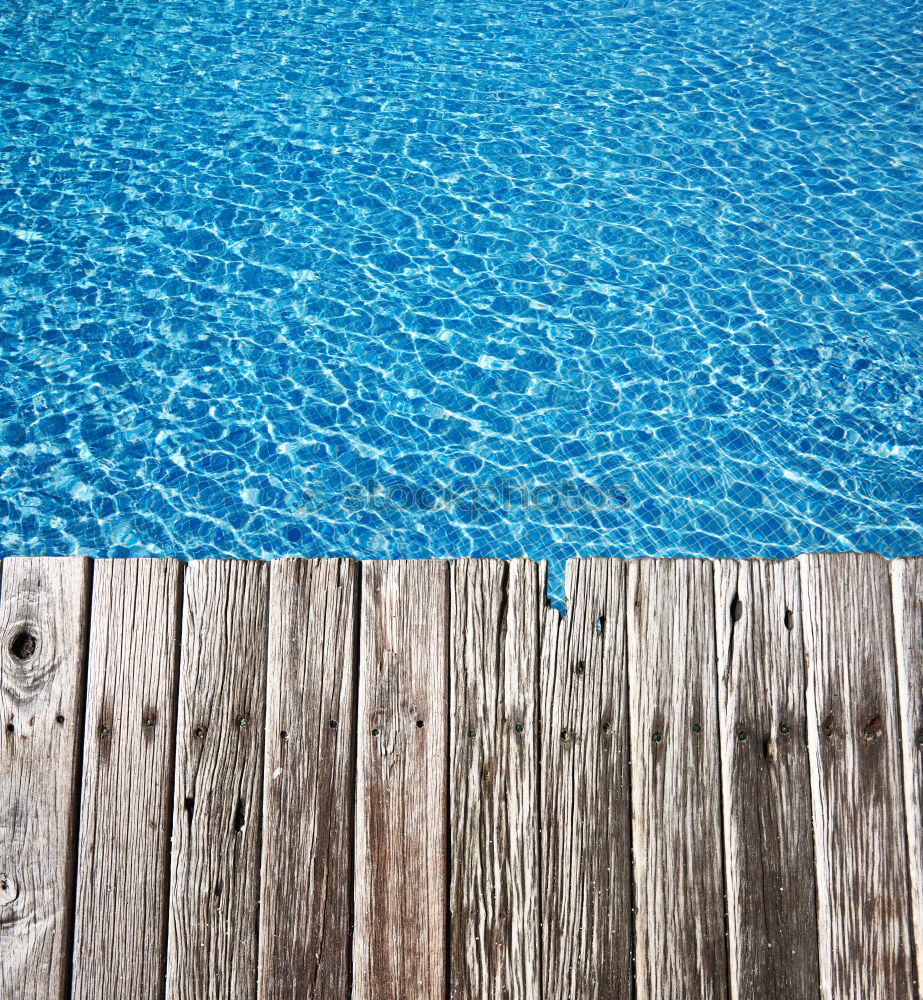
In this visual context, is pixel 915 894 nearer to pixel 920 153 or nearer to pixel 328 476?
pixel 328 476

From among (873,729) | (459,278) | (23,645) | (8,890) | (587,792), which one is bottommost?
(8,890)

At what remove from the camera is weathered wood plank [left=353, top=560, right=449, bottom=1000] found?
2.12m

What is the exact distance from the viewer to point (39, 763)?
218 cm

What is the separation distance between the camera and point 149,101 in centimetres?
871

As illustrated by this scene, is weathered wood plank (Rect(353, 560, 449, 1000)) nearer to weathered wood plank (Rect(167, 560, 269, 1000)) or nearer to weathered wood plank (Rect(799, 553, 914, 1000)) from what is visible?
weathered wood plank (Rect(167, 560, 269, 1000))

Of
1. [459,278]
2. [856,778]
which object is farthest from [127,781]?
[459,278]

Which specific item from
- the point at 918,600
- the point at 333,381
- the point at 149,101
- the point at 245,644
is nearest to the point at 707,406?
the point at 333,381

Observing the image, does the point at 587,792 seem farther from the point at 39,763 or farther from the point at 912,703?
the point at 39,763

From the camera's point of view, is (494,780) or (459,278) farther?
(459,278)

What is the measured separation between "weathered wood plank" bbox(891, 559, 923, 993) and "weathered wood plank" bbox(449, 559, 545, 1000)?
790 millimetres

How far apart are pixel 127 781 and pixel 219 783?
0.20 m

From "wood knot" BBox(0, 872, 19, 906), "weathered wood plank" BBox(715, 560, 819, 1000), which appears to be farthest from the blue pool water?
"wood knot" BBox(0, 872, 19, 906)

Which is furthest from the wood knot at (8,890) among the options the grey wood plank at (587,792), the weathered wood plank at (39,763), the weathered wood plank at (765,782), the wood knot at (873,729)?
the wood knot at (873,729)

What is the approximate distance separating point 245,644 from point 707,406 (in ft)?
15.8
